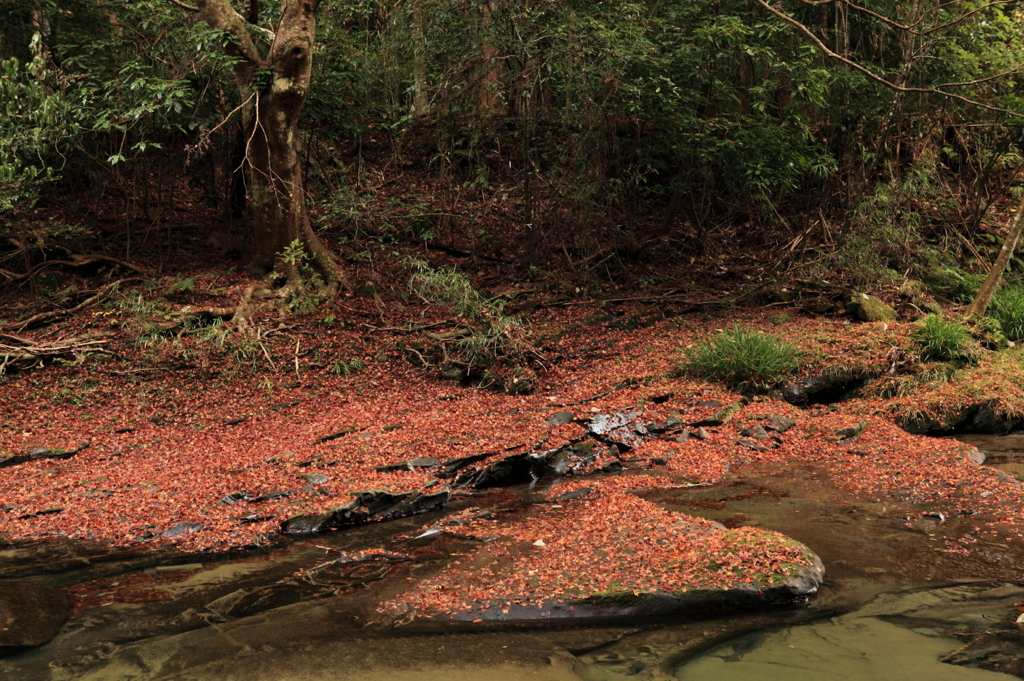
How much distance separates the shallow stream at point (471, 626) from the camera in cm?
331

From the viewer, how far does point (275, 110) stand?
10.3m

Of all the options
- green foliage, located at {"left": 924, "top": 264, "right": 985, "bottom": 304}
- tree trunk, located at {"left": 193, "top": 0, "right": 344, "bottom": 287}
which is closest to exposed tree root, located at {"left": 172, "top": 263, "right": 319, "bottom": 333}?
tree trunk, located at {"left": 193, "top": 0, "right": 344, "bottom": 287}

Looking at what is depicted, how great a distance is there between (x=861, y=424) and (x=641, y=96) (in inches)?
225

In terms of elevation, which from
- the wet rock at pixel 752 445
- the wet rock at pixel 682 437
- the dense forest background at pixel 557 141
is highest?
the dense forest background at pixel 557 141

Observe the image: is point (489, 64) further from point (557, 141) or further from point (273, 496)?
point (273, 496)

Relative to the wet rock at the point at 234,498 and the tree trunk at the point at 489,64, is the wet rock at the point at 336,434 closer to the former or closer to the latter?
the wet rock at the point at 234,498

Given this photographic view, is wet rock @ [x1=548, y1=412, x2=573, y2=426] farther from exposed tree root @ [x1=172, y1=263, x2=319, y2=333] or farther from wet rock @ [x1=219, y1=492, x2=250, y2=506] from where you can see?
exposed tree root @ [x1=172, y1=263, x2=319, y2=333]

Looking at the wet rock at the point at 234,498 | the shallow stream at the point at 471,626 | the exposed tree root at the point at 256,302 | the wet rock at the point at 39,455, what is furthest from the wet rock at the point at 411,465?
the exposed tree root at the point at 256,302

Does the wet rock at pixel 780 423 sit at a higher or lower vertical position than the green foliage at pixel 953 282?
lower

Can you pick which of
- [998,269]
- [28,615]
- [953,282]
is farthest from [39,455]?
[953,282]

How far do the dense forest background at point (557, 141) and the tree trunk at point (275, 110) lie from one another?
116mm

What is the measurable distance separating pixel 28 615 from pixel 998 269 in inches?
426

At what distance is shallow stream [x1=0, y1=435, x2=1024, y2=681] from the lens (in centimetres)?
331

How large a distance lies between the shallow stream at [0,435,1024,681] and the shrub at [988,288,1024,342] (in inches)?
252
